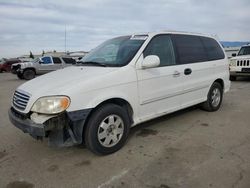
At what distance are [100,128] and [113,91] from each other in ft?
1.88

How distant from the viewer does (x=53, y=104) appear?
11.3ft

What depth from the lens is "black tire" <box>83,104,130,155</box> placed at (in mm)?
3699

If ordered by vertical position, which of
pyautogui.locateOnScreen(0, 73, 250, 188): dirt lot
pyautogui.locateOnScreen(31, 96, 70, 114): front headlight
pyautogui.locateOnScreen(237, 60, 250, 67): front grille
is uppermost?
pyautogui.locateOnScreen(237, 60, 250, 67): front grille

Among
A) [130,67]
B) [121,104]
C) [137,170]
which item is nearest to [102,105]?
[121,104]

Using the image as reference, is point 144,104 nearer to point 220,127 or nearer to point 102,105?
point 102,105

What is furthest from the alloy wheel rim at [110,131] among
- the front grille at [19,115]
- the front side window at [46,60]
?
the front side window at [46,60]

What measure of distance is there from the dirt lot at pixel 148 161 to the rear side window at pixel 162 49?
1323 mm

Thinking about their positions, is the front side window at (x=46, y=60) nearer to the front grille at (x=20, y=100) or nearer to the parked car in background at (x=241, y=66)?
the parked car in background at (x=241, y=66)

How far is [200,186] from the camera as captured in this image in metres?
3.06

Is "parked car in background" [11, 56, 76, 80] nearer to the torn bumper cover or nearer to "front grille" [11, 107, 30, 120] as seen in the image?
"front grille" [11, 107, 30, 120]

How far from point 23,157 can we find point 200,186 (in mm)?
2591

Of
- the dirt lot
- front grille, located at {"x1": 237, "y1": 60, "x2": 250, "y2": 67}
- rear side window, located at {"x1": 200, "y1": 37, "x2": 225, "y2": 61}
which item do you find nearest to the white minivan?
rear side window, located at {"x1": 200, "y1": 37, "x2": 225, "y2": 61}

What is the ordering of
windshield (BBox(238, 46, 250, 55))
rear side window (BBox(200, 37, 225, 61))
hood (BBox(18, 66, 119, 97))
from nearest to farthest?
hood (BBox(18, 66, 119, 97)), rear side window (BBox(200, 37, 225, 61)), windshield (BBox(238, 46, 250, 55))

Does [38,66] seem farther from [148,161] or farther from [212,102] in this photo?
[148,161]
